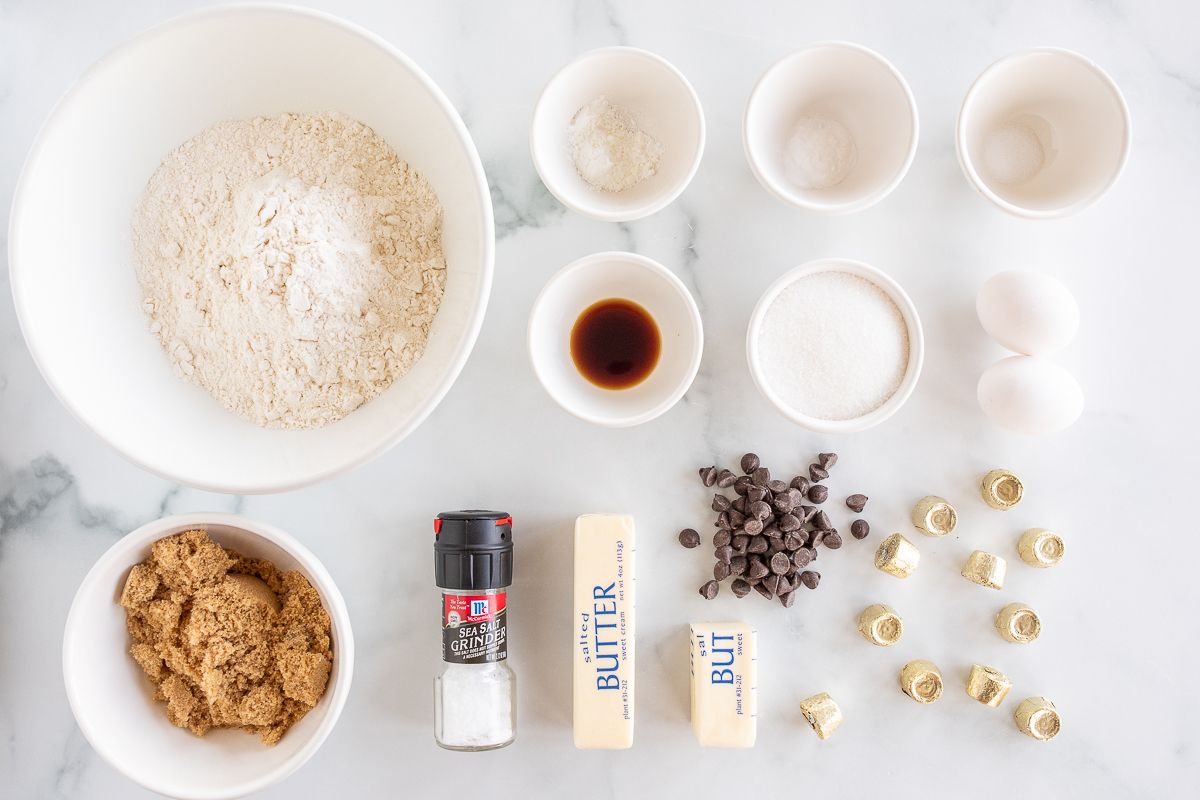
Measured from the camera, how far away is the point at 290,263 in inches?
40.9

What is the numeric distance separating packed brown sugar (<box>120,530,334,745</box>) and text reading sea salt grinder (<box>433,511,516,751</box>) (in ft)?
0.63

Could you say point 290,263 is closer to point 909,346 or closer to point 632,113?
point 632,113

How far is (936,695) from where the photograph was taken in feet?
4.30

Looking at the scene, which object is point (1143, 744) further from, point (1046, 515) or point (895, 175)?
point (895, 175)

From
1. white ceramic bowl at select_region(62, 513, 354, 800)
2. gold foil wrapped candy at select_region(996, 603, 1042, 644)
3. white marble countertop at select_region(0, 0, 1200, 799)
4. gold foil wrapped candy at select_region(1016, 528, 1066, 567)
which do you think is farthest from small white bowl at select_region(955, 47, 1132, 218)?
white ceramic bowl at select_region(62, 513, 354, 800)

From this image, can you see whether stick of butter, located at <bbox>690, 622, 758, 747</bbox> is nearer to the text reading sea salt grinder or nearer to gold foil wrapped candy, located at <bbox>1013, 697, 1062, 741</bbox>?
the text reading sea salt grinder

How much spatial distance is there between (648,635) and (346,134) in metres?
0.93

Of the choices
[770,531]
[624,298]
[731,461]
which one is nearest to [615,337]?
[624,298]

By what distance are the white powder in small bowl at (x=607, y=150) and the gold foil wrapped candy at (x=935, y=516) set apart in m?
0.71

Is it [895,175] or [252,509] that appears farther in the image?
[252,509]

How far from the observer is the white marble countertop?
1.32 metres

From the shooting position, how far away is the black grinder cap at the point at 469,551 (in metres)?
1.17

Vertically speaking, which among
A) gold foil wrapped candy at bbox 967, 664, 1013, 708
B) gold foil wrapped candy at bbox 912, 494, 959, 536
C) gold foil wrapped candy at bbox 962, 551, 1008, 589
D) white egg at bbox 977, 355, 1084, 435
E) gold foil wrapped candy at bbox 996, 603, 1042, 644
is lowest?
gold foil wrapped candy at bbox 967, 664, 1013, 708

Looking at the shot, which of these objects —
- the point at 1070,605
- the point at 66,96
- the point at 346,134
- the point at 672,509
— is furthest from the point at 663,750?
the point at 66,96
